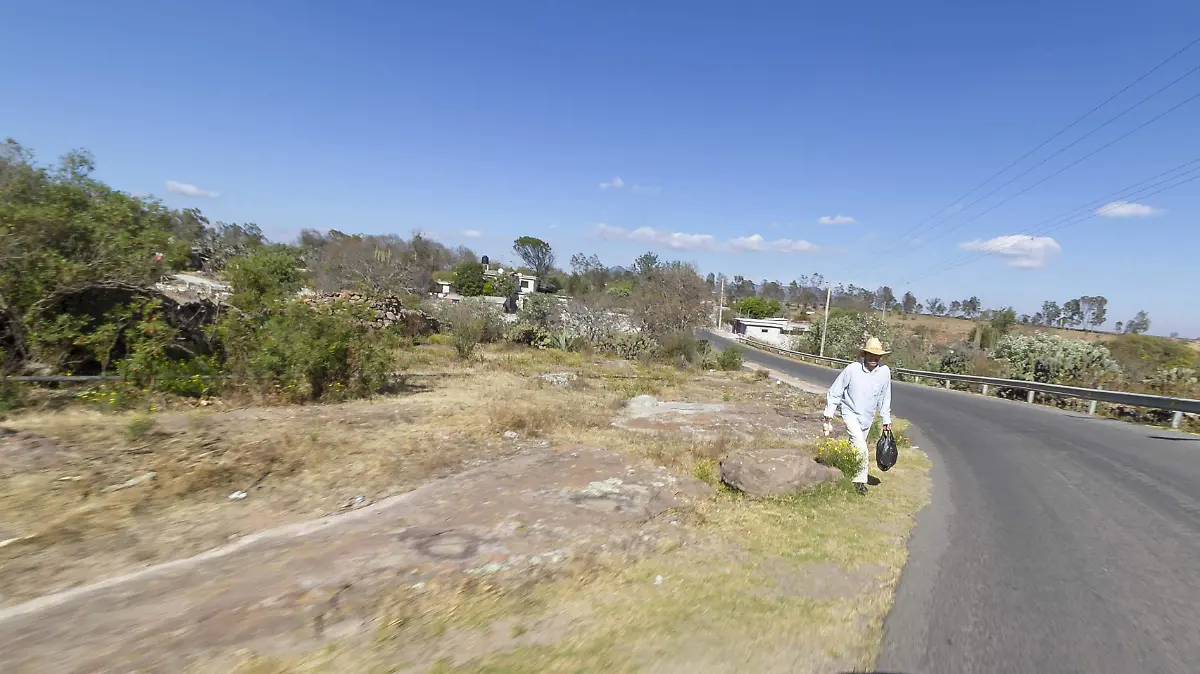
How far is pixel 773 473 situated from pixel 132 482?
22.3ft

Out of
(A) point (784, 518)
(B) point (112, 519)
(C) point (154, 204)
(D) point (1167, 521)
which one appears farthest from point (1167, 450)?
(C) point (154, 204)

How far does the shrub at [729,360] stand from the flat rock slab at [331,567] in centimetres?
2282

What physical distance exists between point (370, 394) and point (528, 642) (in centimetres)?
1022

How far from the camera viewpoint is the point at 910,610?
163 inches

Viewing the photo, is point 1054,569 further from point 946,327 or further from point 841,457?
point 946,327

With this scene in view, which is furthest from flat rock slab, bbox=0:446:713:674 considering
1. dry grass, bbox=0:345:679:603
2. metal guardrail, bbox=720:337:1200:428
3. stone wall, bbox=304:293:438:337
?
stone wall, bbox=304:293:438:337

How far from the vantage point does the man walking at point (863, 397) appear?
292 inches

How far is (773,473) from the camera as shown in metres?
6.93

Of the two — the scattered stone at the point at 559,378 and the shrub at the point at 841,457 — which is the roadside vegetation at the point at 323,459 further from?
the scattered stone at the point at 559,378

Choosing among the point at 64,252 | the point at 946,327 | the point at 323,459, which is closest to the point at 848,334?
the point at 323,459

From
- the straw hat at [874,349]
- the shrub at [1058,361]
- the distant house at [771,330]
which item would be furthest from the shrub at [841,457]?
the distant house at [771,330]

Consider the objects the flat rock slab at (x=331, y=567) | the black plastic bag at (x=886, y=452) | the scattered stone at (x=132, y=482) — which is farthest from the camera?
the black plastic bag at (x=886, y=452)

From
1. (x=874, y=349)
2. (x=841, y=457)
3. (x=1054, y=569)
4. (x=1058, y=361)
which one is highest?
(x=874, y=349)

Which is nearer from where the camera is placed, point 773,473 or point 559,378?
point 773,473
